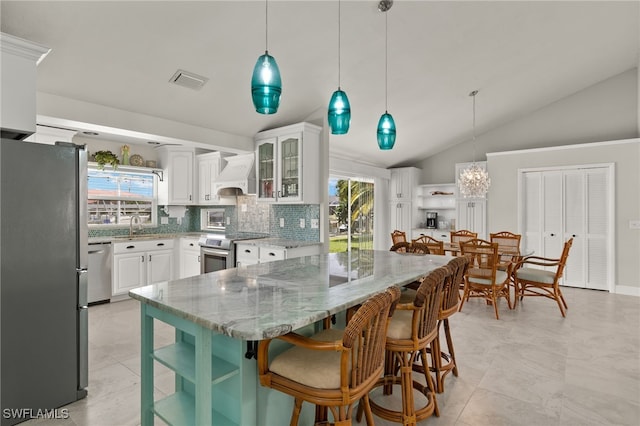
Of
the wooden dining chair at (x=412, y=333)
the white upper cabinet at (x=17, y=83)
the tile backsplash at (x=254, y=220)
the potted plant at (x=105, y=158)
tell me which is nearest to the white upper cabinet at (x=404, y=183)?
the tile backsplash at (x=254, y=220)

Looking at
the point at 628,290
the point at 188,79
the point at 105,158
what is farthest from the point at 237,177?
the point at 628,290

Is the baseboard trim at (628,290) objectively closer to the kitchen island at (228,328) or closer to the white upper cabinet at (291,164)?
the white upper cabinet at (291,164)

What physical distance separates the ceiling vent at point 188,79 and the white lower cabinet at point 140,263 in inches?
100

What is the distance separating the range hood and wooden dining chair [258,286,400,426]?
3.64m

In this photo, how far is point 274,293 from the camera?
1.70 meters

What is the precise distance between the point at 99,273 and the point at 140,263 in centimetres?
53

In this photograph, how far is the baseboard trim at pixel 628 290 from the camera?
17.1 ft

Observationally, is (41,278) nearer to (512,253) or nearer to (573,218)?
(512,253)

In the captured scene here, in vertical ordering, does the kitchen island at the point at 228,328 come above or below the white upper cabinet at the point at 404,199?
below

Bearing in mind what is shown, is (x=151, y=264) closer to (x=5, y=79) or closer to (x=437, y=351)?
(x=5, y=79)

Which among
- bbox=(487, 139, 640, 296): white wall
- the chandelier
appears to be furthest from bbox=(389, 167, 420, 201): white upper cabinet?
bbox=(487, 139, 640, 296): white wall

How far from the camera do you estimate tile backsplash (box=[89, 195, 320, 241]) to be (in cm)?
478

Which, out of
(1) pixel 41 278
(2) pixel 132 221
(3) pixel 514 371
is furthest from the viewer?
(2) pixel 132 221

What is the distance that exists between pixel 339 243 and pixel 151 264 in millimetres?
3320
